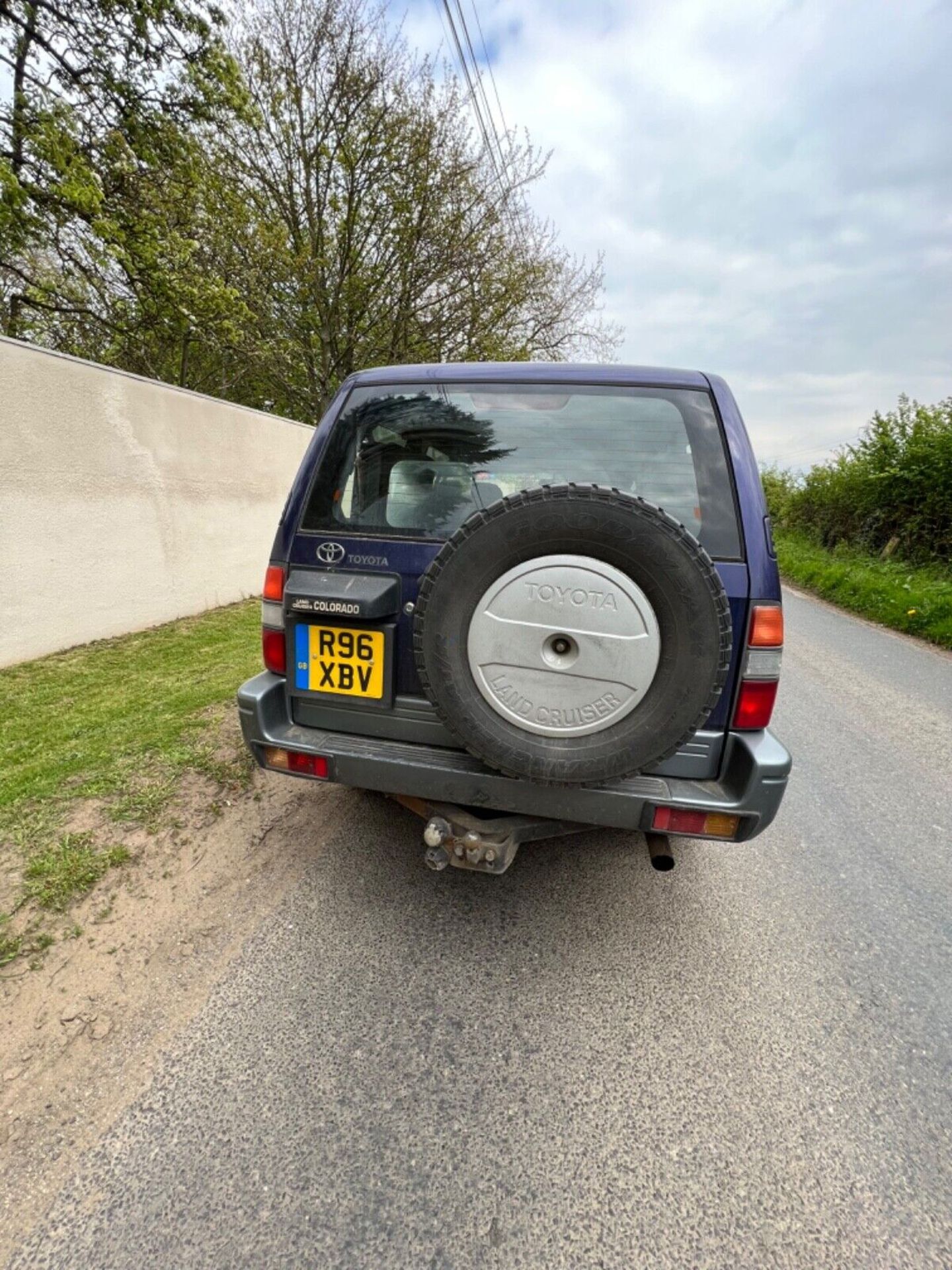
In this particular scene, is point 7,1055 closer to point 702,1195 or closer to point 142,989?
point 142,989

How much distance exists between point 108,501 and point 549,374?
4.69m

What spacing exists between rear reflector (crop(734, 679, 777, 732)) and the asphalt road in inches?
36.3

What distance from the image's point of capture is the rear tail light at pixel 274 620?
200 centimetres

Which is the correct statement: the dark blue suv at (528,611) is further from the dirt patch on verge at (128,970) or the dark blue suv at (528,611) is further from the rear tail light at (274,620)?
the dirt patch on verge at (128,970)

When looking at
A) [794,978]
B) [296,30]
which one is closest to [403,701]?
[794,978]

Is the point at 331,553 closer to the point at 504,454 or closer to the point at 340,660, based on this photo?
the point at 340,660

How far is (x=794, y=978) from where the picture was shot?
191cm

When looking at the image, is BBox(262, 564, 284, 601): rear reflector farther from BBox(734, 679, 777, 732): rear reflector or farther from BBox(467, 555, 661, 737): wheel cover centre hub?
BBox(734, 679, 777, 732): rear reflector

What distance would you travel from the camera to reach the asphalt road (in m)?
1.20

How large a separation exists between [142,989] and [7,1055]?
1.06 feet

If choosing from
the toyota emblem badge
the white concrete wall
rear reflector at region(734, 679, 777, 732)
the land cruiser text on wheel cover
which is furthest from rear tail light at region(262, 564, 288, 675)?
the white concrete wall

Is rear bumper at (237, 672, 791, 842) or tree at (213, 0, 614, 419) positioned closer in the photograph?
rear bumper at (237, 672, 791, 842)

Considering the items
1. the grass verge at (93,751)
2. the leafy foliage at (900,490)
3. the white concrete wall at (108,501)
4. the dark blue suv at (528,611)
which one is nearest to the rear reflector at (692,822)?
Result: the dark blue suv at (528,611)

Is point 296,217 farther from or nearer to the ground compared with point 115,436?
farther from the ground
